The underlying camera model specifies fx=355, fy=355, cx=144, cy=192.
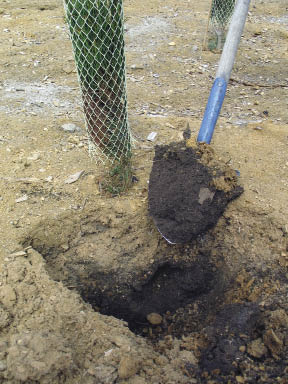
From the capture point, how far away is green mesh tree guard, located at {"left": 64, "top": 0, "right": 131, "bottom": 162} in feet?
8.01

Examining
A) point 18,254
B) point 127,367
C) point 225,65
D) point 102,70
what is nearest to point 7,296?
point 18,254

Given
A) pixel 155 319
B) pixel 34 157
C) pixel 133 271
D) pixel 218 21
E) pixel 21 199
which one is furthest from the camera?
pixel 218 21

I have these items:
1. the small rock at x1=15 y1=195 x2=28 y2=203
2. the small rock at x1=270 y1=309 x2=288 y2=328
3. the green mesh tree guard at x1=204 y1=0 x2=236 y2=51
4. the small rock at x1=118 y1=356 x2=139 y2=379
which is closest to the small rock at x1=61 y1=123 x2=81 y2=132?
the small rock at x1=15 y1=195 x2=28 y2=203

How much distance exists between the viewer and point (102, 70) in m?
2.64

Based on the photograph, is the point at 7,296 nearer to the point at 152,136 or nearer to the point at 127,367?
the point at 127,367

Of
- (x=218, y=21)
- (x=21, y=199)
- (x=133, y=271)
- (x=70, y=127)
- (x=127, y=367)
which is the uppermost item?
(x=218, y=21)

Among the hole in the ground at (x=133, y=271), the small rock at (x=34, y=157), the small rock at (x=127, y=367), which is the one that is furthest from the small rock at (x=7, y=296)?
the small rock at (x=34, y=157)

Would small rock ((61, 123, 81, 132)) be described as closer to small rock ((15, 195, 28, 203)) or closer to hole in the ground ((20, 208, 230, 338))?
small rock ((15, 195, 28, 203))

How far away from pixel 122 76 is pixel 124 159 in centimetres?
68

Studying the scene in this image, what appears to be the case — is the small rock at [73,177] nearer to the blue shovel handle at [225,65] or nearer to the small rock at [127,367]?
the blue shovel handle at [225,65]

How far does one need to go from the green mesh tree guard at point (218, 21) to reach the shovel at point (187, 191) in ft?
7.69

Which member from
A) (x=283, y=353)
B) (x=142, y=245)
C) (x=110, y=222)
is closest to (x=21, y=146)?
(x=110, y=222)

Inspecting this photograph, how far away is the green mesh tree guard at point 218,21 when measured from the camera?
484 cm

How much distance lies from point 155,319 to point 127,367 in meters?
0.68
